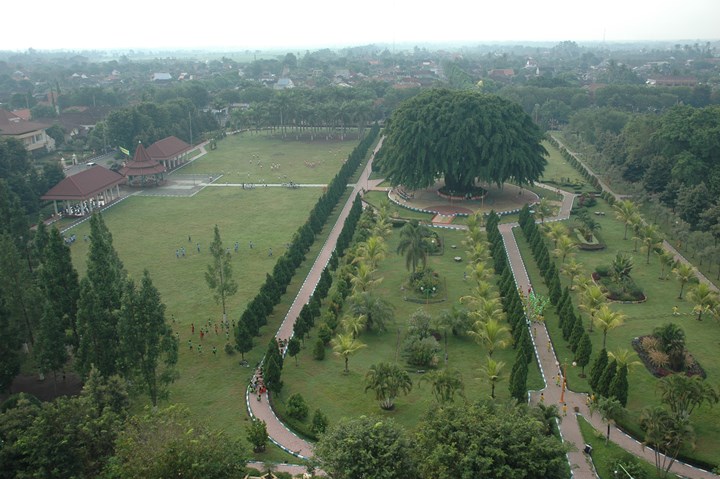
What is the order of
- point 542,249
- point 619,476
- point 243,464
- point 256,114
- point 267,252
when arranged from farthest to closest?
point 256,114 < point 267,252 < point 542,249 < point 619,476 < point 243,464

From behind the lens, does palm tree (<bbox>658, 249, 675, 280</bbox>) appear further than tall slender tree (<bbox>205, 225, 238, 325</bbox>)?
Yes

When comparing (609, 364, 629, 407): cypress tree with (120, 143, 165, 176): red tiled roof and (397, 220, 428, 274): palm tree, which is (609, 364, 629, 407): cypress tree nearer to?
(397, 220, 428, 274): palm tree

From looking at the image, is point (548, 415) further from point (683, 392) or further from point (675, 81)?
point (675, 81)

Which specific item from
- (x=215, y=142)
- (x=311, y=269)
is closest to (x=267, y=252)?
(x=311, y=269)

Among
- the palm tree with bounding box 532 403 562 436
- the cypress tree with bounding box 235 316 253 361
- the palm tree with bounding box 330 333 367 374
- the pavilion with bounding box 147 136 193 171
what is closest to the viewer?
the palm tree with bounding box 532 403 562 436

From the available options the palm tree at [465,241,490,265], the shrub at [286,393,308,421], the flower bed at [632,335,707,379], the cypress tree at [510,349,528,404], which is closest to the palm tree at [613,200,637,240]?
the palm tree at [465,241,490,265]

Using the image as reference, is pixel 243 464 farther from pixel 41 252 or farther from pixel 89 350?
pixel 41 252

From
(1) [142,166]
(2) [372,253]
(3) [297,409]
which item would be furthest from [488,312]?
(1) [142,166]
